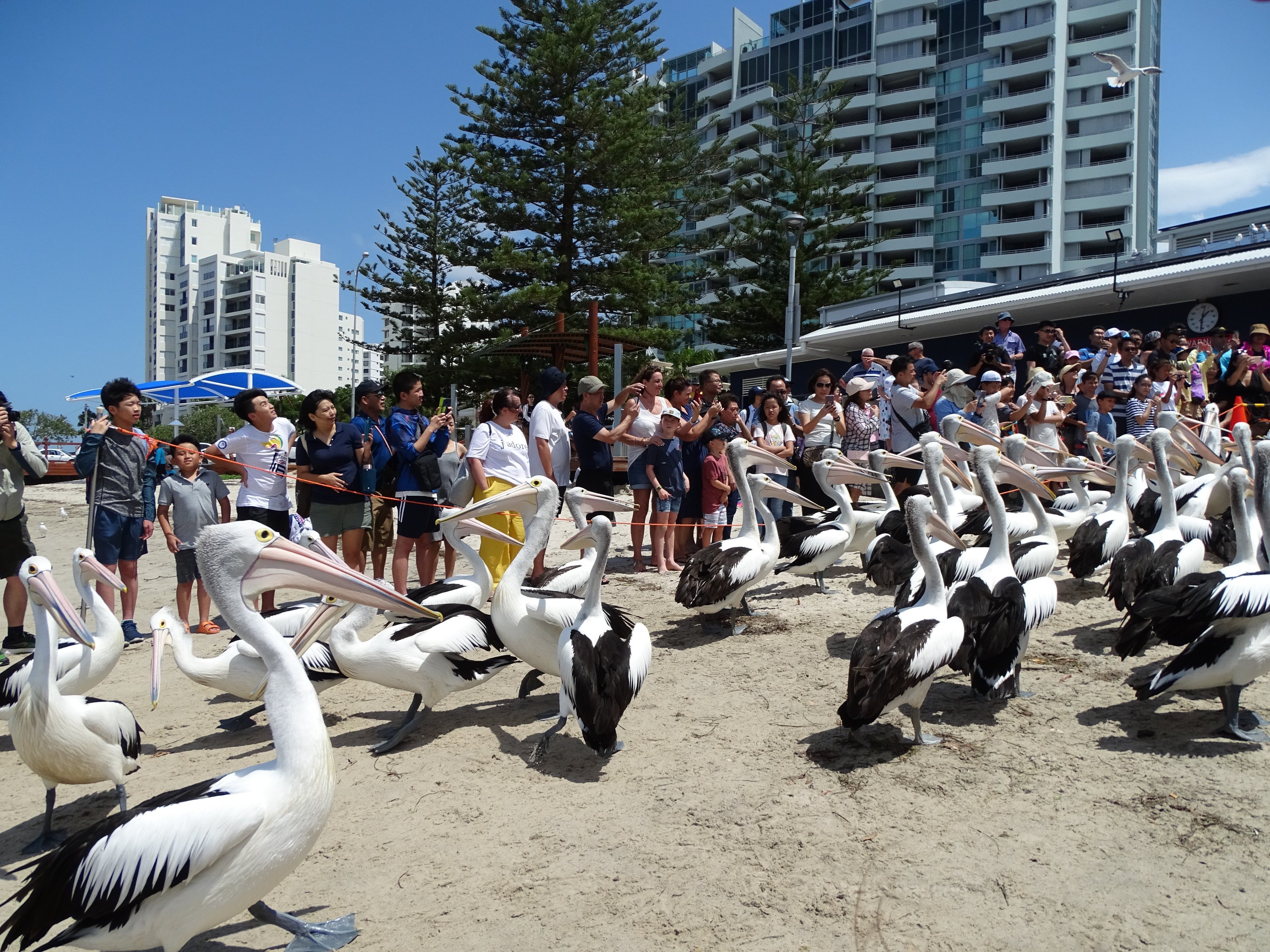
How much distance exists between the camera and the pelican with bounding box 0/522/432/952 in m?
2.54

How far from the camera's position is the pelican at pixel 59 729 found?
3.64 meters

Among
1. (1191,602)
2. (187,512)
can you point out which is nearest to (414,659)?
(187,512)

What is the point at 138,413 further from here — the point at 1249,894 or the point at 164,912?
the point at 1249,894

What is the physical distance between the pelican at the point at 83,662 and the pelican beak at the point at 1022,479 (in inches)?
230

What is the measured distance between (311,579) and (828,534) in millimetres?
5242

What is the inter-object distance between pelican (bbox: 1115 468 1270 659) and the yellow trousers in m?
4.08

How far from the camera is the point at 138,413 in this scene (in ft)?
21.0

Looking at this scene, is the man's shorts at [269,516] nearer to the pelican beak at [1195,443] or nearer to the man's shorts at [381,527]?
the man's shorts at [381,527]

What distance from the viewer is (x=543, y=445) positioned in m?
7.24

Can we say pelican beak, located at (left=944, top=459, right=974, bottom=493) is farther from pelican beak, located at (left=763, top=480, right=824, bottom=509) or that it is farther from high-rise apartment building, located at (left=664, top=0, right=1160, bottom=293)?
high-rise apartment building, located at (left=664, top=0, right=1160, bottom=293)

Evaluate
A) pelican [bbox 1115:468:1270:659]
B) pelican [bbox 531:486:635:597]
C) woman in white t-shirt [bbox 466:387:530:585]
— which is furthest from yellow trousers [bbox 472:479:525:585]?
pelican [bbox 1115:468:1270:659]

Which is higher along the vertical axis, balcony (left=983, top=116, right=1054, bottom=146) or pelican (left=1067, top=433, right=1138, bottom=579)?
balcony (left=983, top=116, right=1054, bottom=146)

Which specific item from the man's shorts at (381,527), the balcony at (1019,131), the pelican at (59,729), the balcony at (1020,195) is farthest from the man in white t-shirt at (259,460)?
the balcony at (1019,131)

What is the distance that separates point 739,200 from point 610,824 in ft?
109
